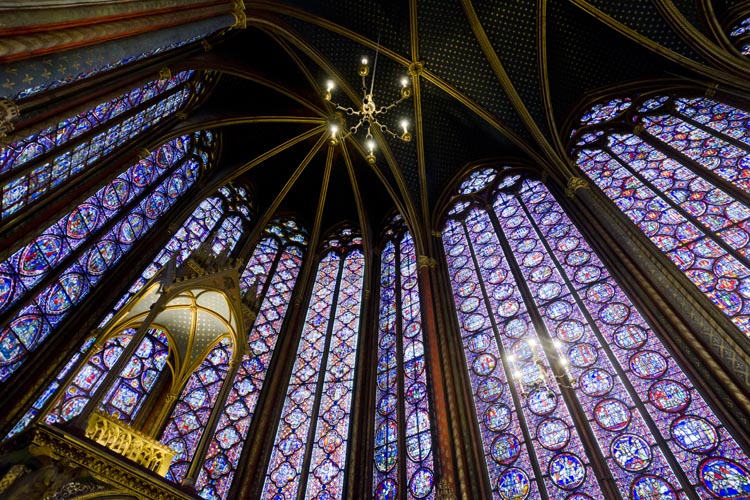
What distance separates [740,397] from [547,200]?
18.0ft

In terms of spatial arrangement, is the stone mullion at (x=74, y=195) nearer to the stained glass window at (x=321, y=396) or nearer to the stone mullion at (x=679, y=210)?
the stained glass window at (x=321, y=396)

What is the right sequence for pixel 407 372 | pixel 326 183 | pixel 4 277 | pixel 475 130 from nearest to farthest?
pixel 4 277
pixel 407 372
pixel 475 130
pixel 326 183

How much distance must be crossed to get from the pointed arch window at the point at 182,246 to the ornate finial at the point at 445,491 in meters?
4.55

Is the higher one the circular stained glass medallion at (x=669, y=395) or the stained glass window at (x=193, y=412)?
the stained glass window at (x=193, y=412)

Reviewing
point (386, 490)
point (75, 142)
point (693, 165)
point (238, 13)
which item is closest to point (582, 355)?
point (386, 490)

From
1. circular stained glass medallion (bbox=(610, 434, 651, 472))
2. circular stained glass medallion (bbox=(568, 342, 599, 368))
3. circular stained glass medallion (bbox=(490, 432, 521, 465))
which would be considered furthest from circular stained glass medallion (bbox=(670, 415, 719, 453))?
circular stained glass medallion (bbox=(490, 432, 521, 465))

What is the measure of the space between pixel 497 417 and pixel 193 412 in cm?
498

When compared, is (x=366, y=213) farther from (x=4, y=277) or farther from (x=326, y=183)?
(x=4, y=277)

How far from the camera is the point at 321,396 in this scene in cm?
870

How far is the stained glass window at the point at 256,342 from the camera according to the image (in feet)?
24.6

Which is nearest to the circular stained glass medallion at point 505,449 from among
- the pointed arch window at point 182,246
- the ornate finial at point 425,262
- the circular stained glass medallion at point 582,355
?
the circular stained glass medallion at point 582,355

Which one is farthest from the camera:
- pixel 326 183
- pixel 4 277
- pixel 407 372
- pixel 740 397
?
pixel 326 183

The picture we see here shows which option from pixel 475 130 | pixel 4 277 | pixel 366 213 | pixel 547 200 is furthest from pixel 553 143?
pixel 4 277

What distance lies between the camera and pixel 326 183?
12.4 metres
